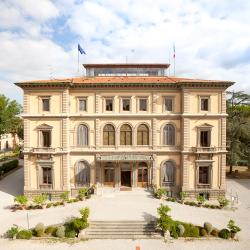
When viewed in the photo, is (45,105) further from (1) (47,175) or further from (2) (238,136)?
(2) (238,136)

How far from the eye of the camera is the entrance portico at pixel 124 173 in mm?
31344

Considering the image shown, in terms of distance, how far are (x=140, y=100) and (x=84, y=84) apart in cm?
764

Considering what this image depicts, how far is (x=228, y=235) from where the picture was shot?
68.8 feet

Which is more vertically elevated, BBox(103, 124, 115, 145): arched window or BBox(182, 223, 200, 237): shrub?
BBox(103, 124, 115, 145): arched window

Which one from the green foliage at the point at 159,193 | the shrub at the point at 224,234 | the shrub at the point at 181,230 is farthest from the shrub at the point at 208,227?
the green foliage at the point at 159,193

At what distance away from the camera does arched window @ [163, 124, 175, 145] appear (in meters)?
31.0

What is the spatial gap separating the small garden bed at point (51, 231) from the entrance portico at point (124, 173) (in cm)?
986

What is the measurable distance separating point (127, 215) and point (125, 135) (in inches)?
425

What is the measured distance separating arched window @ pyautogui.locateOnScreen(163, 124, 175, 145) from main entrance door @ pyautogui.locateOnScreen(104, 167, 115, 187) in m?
8.24

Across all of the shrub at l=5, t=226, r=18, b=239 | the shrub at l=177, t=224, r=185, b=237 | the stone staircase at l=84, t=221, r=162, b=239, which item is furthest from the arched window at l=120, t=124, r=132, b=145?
the shrub at l=5, t=226, r=18, b=239

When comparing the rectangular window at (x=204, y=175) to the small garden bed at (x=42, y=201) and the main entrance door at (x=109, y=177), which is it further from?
the small garden bed at (x=42, y=201)

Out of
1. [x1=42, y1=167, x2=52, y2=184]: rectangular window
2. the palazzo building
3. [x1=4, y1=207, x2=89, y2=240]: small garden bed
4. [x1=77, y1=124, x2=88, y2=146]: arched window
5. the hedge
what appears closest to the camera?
[x1=4, y1=207, x2=89, y2=240]: small garden bed

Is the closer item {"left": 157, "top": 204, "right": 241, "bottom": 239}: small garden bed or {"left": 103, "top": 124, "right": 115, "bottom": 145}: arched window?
{"left": 157, "top": 204, "right": 241, "bottom": 239}: small garden bed

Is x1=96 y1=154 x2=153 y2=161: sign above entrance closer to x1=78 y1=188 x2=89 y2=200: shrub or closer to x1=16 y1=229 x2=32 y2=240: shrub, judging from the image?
x1=78 y1=188 x2=89 y2=200: shrub
